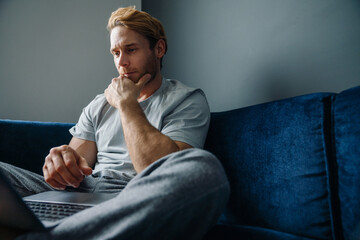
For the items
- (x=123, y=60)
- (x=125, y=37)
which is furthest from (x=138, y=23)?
(x=123, y=60)

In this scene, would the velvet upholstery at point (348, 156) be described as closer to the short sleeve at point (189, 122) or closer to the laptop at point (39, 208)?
the short sleeve at point (189, 122)

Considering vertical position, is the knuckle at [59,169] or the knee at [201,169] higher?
the knee at [201,169]

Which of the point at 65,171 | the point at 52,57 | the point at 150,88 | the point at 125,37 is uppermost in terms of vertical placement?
the point at 125,37

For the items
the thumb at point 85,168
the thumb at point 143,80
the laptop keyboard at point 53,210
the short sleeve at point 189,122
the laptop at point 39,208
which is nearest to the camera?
the laptop at point 39,208

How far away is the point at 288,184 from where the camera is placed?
831 millimetres

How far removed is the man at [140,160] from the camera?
1.56ft

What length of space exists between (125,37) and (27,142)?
0.78 metres

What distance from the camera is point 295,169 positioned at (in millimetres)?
827

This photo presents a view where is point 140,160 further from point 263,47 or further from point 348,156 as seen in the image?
point 263,47

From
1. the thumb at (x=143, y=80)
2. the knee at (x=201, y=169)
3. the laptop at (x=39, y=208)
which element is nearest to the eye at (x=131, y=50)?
the thumb at (x=143, y=80)

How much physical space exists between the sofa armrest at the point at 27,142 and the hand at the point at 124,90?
0.46 m

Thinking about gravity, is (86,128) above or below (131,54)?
below

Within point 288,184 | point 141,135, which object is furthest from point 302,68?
point 141,135

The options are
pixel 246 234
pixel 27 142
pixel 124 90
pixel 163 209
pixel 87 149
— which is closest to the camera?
pixel 163 209
